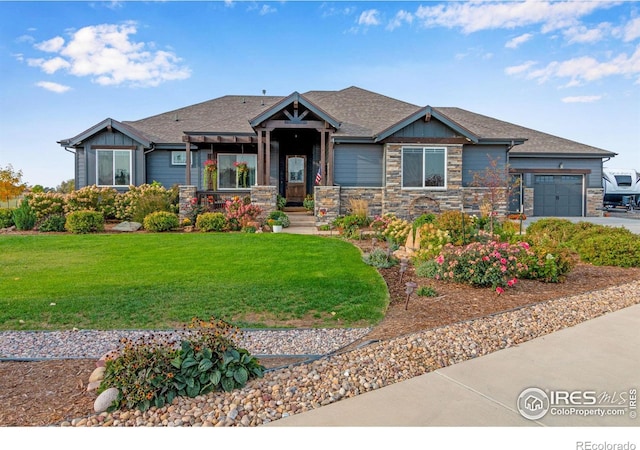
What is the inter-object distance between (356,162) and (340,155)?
652 mm

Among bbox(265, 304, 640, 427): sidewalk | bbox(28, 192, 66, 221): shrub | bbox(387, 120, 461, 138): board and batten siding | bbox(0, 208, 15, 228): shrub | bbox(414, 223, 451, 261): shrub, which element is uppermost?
bbox(387, 120, 461, 138): board and batten siding

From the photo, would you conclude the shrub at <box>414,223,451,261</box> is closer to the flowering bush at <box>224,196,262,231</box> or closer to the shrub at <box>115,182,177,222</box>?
the flowering bush at <box>224,196,262,231</box>

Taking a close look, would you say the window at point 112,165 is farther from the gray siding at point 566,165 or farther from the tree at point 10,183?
the gray siding at point 566,165

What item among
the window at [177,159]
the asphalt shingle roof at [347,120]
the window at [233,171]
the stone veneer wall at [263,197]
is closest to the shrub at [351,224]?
the stone veneer wall at [263,197]

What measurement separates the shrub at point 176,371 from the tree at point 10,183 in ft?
60.1

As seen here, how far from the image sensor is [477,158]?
16609 millimetres

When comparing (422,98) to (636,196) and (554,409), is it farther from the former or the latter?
(554,409)

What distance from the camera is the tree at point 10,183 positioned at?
1777cm

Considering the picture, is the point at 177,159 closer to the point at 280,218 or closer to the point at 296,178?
the point at 296,178

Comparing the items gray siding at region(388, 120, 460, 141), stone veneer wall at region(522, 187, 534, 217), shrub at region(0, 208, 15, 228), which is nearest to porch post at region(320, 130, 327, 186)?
gray siding at region(388, 120, 460, 141)

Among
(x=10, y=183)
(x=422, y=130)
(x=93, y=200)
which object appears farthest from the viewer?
(x=10, y=183)

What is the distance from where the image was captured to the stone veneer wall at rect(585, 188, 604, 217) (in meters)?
21.3

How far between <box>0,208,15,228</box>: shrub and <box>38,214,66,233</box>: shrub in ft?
5.11

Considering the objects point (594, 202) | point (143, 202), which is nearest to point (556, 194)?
point (594, 202)
